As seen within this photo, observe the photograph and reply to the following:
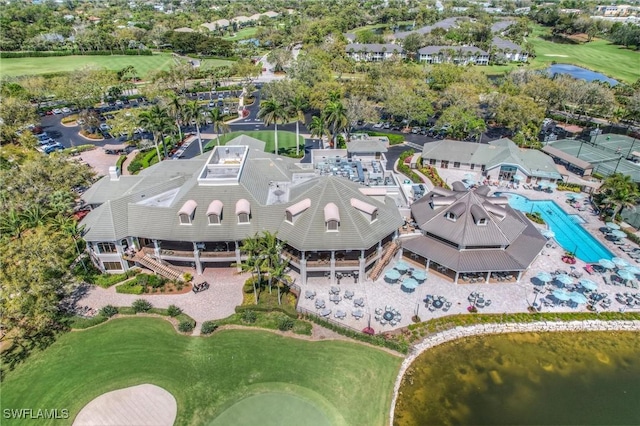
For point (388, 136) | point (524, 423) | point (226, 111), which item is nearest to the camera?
point (524, 423)

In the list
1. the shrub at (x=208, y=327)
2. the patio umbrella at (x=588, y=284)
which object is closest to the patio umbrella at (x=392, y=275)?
the shrub at (x=208, y=327)

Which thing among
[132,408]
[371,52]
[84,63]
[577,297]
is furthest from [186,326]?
[84,63]

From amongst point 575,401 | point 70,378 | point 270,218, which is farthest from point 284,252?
point 575,401

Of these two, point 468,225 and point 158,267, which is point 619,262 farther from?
point 158,267

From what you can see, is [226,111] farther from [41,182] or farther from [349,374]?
[349,374]

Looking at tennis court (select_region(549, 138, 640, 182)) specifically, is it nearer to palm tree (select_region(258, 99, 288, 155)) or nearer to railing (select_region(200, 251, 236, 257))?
palm tree (select_region(258, 99, 288, 155))

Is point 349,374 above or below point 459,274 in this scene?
below

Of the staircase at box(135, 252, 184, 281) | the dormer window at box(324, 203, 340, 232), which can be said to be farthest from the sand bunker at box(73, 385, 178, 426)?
the dormer window at box(324, 203, 340, 232)
